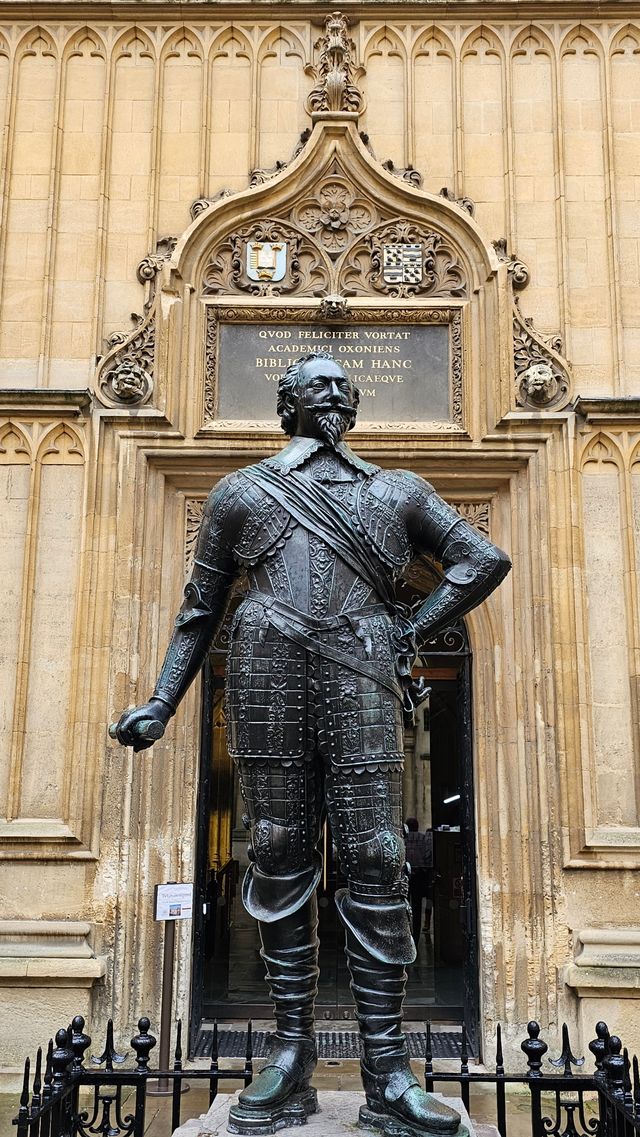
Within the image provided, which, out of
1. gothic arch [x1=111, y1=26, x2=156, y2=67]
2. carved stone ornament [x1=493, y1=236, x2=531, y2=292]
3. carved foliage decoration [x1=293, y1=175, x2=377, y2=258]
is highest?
gothic arch [x1=111, y1=26, x2=156, y2=67]

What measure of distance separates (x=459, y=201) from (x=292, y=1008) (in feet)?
22.8

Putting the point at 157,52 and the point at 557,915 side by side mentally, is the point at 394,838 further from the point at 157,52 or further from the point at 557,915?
the point at 157,52

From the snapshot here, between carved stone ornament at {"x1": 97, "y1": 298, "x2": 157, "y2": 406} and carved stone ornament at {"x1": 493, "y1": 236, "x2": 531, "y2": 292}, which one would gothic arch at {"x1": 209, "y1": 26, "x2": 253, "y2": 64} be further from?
carved stone ornament at {"x1": 493, "y1": 236, "x2": 531, "y2": 292}

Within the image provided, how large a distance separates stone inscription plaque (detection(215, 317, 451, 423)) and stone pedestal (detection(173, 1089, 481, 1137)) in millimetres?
5623

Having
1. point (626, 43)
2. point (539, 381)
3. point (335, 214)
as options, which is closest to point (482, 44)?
point (626, 43)

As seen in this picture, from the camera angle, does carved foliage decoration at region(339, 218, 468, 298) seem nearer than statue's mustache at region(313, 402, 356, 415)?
No

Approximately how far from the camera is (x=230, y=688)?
3.48 metres

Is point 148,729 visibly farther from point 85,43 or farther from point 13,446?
point 85,43

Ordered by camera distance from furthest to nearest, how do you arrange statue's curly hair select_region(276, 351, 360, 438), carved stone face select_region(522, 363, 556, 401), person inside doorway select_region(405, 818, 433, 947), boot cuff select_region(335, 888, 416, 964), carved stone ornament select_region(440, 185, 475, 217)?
person inside doorway select_region(405, 818, 433, 947)
carved stone ornament select_region(440, 185, 475, 217)
carved stone face select_region(522, 363, 556, 401)
statue's curly hair select_region(276, 351, 360, 438)
boot cuff select_region(335, 888, 416, 964)

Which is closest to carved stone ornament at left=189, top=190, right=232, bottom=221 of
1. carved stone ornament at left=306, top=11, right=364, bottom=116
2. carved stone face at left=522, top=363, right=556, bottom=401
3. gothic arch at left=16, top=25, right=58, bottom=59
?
carved stone ornament at left=306, top=11, right=364, bottom=116

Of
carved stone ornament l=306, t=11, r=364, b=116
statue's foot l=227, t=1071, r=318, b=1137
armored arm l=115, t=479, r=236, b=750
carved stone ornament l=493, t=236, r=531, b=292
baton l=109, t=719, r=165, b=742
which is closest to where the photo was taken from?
statue's foot l=227, t=1071, r=318, b=1137

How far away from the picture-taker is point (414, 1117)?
307 centimetres

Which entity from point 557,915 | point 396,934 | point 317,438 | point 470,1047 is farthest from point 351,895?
point 470,1047

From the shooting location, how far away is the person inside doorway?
9.78m
